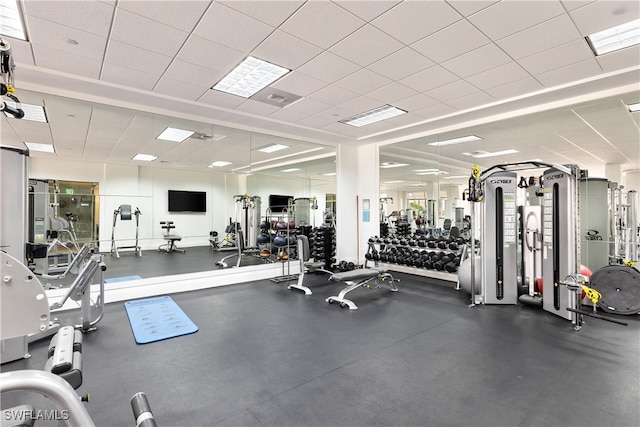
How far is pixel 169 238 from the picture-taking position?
23.2 ft

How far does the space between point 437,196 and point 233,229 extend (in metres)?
4.46

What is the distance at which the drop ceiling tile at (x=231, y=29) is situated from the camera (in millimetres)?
2498

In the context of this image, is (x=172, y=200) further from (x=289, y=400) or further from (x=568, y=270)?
(x=568, y=270)

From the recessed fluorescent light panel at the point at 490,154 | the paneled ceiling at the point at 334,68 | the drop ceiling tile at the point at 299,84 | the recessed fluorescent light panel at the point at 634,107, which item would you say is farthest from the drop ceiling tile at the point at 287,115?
the recessed fluorescent light panel at the point at 490,154

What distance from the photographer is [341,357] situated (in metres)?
2.63

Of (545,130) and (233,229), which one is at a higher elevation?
(545,130)

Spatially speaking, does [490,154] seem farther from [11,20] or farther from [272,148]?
[11,20]

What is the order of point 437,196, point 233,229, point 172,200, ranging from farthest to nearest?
point 172,200 < point 233,229 < point 437,196

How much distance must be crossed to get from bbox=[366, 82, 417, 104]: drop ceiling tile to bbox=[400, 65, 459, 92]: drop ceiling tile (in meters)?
0.10

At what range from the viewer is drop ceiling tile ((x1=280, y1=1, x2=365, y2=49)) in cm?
244

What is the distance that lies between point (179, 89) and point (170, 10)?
1.60 metres

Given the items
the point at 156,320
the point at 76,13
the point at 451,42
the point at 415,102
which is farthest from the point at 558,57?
the point at 156,320

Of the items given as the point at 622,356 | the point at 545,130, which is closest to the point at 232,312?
the point at 622,356

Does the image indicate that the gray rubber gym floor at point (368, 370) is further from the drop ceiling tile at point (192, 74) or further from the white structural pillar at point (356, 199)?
the white structural pillar at point (356, 199)
